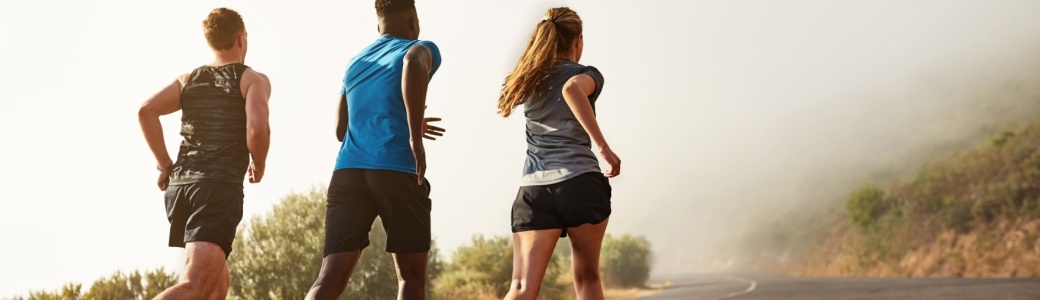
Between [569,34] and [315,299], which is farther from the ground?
[569,34]

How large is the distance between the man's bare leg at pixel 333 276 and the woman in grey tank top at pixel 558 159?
2.84 ft

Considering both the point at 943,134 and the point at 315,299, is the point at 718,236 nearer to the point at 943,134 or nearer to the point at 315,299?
the point at 943,134

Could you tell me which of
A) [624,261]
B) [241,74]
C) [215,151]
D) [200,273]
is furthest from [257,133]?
[624,261]

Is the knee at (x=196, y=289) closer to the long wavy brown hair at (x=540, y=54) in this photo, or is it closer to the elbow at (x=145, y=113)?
the elbow at (x=145, y=113)

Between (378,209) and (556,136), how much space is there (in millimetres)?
1028

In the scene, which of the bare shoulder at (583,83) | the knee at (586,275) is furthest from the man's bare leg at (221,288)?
the bare shoulder at (583,83)

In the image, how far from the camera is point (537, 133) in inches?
224

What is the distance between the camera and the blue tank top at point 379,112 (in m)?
5.36

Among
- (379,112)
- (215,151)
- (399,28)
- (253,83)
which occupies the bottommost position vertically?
(215,151)

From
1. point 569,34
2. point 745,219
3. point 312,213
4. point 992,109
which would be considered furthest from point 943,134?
point 569,34

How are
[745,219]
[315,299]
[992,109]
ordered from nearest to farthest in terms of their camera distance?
[315,299] → [992,109] → [745,219]

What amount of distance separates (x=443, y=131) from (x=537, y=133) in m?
0.56

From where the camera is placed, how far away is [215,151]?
5.69m

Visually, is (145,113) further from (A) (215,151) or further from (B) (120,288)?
(B) (120,288)
